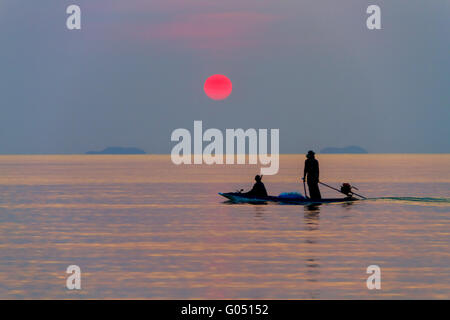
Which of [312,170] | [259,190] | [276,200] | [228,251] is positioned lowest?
[228,251]

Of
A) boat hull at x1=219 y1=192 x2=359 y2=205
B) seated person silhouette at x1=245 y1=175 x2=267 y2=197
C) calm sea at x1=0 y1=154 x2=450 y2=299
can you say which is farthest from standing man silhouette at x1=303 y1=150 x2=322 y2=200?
seated person silhouette at x1=245 y1=175 x2=267 y2=197

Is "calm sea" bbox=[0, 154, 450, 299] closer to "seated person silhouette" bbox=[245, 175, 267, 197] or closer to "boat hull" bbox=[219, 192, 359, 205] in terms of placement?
"boat hull" bbox=[219, 192, 359, 205]

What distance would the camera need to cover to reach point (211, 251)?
24.4 meters

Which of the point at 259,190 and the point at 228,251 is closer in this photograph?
the point at 228,251

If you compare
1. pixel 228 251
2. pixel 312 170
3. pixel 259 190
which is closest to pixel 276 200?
pixel 259 190

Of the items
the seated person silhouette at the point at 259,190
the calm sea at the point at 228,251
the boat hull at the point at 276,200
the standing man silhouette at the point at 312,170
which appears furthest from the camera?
the seated person silhouette at the point at 259,190

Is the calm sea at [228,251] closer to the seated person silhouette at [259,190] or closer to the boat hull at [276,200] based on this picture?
the boat hull at [276,200]

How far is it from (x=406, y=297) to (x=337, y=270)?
11.4 feet

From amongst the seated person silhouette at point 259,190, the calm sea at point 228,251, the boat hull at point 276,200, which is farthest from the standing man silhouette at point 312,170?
the seated person silhouette at point 259,190

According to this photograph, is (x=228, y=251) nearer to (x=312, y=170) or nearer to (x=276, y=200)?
(x=312, y=170)

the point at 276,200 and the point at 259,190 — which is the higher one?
the point at 259,190
